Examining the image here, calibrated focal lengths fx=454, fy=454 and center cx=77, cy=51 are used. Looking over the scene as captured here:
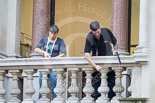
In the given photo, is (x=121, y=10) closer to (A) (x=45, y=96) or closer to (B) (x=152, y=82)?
(A) (x=45, y=96)

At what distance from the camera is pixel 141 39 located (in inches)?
390

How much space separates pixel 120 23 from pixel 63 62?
4003 millimetres

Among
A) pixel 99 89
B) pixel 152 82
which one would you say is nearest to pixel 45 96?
pixel 99 89

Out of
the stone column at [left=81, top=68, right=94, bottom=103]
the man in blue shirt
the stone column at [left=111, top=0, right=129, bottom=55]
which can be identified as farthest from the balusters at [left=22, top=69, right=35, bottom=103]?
the stone column at [left=111, top=0, right=129, bottom=55]

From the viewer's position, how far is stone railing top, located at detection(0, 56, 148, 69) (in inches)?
344

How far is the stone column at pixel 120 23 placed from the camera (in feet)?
41.4

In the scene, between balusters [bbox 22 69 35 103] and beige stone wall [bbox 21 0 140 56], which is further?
beige stone wall [bbox 21 0 140 56]

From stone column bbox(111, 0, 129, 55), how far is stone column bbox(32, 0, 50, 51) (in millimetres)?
2027

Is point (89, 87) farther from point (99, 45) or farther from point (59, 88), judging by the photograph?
point (99, 45)

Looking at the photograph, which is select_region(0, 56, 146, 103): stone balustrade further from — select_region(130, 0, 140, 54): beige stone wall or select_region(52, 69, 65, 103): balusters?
select_region(130, 0, 140, 54): beige stone wall

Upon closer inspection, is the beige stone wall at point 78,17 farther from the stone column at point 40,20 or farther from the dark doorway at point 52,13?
the stone column at point 40,20

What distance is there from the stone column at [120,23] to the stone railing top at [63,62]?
144 inches

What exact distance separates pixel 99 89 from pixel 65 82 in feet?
3.67

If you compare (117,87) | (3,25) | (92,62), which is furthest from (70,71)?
(3,25)
